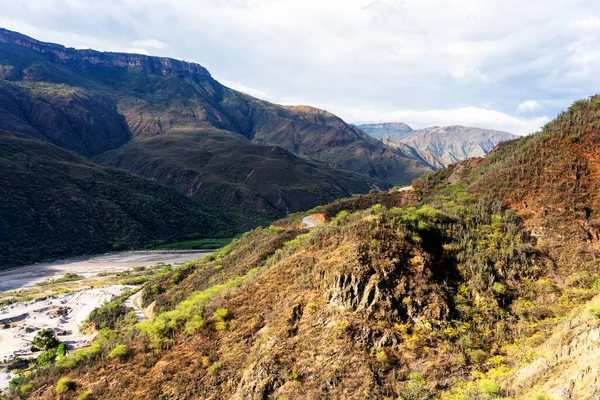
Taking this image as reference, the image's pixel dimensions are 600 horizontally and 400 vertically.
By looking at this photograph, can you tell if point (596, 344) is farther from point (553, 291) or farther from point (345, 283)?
point (345, 283)

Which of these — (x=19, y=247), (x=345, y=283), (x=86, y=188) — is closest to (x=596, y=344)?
(x=345, y=283)

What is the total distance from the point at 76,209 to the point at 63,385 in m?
88.5

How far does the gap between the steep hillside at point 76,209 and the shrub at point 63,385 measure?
6918 cm

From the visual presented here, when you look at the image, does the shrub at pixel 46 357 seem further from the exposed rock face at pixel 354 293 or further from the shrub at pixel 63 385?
the exposed rock face at pixel 354 293

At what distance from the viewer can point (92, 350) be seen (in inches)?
995

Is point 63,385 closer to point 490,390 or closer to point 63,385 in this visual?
point 63,385

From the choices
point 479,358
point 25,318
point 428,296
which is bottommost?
point 25,318

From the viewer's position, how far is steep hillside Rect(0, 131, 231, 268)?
85750 mm

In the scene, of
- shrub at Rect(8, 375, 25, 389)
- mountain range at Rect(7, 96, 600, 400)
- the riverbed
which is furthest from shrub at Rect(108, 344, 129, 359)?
the riverbed

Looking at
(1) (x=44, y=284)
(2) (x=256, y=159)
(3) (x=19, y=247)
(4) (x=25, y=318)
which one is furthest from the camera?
(2) (x=256, y=159)

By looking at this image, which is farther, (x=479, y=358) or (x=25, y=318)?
(x=25, y=318)

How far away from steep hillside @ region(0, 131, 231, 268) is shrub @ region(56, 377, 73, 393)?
6918 cm

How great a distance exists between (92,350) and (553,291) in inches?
1139

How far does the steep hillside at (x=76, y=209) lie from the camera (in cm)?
8575
